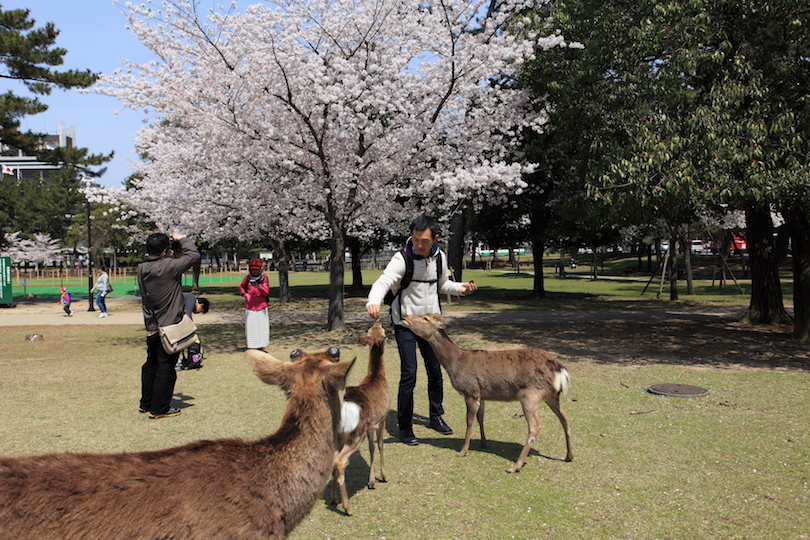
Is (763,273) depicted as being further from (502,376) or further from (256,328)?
(256,328)

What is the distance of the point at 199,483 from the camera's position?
226 centimetres

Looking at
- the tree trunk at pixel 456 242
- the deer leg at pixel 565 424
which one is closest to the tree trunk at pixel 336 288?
the tree trunk at pixel 456 242

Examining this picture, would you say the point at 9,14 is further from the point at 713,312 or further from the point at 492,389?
the point at 713,312

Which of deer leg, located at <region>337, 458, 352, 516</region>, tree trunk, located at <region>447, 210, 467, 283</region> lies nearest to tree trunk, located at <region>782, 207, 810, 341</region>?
deer leg, located at <region>337, 458, 352, 516</region>

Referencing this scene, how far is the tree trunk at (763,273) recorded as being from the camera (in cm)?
1380

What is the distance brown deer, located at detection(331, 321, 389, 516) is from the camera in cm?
418

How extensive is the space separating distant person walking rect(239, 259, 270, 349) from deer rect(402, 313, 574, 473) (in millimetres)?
4848

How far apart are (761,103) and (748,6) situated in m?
1.69

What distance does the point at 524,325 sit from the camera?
1539cm

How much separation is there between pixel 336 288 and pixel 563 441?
972 cm

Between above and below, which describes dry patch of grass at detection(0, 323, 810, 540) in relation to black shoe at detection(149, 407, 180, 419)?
below

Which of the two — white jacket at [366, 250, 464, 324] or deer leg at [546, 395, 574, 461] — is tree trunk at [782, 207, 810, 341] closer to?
deer leg at [546, 395, 574, 461]

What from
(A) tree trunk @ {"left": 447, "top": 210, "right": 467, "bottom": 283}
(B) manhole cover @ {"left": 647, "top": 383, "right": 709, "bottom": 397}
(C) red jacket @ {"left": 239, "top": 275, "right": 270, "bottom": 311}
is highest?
(A) tree trunk @ {"left": 447, "top": 210, "right": 467, "bottom": 283}

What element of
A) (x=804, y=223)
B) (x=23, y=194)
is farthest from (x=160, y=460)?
(x=23, y=194)
